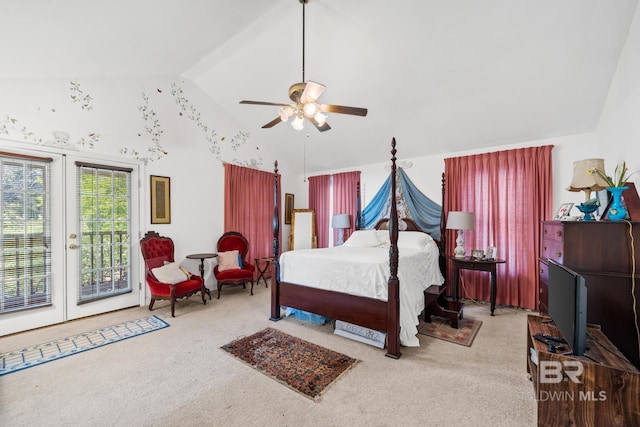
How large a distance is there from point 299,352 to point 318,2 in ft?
11.8

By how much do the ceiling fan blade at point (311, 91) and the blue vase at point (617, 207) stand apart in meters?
2.52

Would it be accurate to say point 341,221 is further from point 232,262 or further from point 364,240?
point 232,262

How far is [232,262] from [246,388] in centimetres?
293

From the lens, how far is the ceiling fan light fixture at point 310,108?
8.82 feet

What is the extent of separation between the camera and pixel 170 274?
12.9ft

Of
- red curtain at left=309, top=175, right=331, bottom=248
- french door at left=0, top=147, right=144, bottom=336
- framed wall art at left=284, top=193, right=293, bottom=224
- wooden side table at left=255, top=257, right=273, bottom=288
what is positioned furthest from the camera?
framed wall art at left=284, top=193, right=293, bottom=224

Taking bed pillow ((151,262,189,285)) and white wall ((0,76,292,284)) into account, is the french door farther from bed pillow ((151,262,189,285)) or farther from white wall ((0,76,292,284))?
bed pillow ((151,262,189,285))

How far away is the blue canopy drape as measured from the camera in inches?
188

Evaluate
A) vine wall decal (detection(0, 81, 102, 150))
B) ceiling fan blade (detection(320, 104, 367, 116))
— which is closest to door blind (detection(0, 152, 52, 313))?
vine wall decal (detection(0, 81, 102, 150))

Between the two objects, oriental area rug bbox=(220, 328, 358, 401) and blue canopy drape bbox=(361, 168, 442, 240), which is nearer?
oriental area rug bbox=(220, 328, 358, 401)

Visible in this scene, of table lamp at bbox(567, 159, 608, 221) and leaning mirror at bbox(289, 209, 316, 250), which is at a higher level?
table lamp at bbox(567, 159, 608, 221)

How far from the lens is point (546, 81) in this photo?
10.2 ft

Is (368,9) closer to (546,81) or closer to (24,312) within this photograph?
(546,81)

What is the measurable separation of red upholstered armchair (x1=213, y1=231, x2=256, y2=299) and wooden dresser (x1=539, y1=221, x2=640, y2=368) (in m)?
4.25
